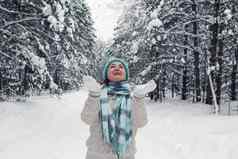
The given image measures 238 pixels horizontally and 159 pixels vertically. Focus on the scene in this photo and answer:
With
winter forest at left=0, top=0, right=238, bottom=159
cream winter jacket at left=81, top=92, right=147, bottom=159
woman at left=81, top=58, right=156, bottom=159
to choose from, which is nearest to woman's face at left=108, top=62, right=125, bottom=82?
woman at left=81, top=58, right=156, bottom=159

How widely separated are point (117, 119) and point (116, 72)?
19.3 inches

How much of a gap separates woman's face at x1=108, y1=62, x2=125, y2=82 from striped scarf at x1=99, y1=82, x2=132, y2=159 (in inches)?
2.9

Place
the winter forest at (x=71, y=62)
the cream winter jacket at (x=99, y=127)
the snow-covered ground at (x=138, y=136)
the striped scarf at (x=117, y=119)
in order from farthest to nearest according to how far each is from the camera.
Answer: the winter forest at (x=71, y=62) < the snow-covered ground at (x=138, y=136) < the cream winter jacket at (x=99, y=127) < the striped scarf at (x=117, y=119)

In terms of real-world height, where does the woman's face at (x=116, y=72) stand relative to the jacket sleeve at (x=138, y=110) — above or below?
above

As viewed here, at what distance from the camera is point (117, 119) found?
15.7ft

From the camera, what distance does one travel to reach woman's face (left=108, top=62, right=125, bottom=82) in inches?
191

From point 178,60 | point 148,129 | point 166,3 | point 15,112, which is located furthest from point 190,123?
point 178,60

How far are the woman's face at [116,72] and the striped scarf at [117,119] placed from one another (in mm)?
74

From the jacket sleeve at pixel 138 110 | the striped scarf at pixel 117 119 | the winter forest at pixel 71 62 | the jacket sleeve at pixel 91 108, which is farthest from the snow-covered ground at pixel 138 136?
the jacket sleeve at pixel 91 108

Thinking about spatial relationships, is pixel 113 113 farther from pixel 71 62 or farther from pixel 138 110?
pixel 71 62

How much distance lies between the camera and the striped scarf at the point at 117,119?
15.4 feet

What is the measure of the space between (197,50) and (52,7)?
1195 cm

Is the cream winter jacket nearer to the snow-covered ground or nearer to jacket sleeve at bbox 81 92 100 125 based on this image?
jacket sleeve at bbox 81 92 100 125

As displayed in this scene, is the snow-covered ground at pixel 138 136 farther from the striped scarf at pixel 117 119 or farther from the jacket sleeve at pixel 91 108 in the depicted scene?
the jacket sleeve at pixel 91 108
